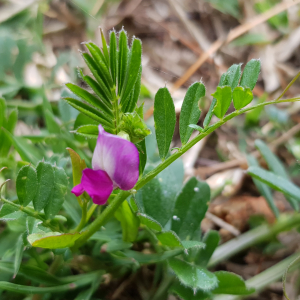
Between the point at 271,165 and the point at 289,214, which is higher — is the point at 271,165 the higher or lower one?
the higher one

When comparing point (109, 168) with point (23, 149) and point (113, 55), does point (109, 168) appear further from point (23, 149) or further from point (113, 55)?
point (23, 149)

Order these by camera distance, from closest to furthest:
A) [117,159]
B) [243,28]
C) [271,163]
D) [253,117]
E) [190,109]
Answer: [117,159], [190,109], [271,163], [253,117], [243,28]

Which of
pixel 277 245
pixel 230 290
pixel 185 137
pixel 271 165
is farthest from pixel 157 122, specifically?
pixel 277 245

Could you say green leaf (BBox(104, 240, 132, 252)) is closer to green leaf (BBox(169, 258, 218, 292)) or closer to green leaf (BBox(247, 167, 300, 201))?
green leaf (BBox(169, 258, 218, 292))

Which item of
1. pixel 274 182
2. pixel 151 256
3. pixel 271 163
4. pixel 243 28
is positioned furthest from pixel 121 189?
pixel 243 28

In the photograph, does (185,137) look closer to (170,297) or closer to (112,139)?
(112,139)

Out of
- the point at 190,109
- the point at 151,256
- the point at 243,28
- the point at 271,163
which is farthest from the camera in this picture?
the point at 243,28

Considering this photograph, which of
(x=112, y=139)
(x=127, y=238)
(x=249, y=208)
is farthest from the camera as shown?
(x=249, y=208)

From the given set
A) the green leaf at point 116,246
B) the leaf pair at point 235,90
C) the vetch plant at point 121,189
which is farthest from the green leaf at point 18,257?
the leaf pair at point 235,90
